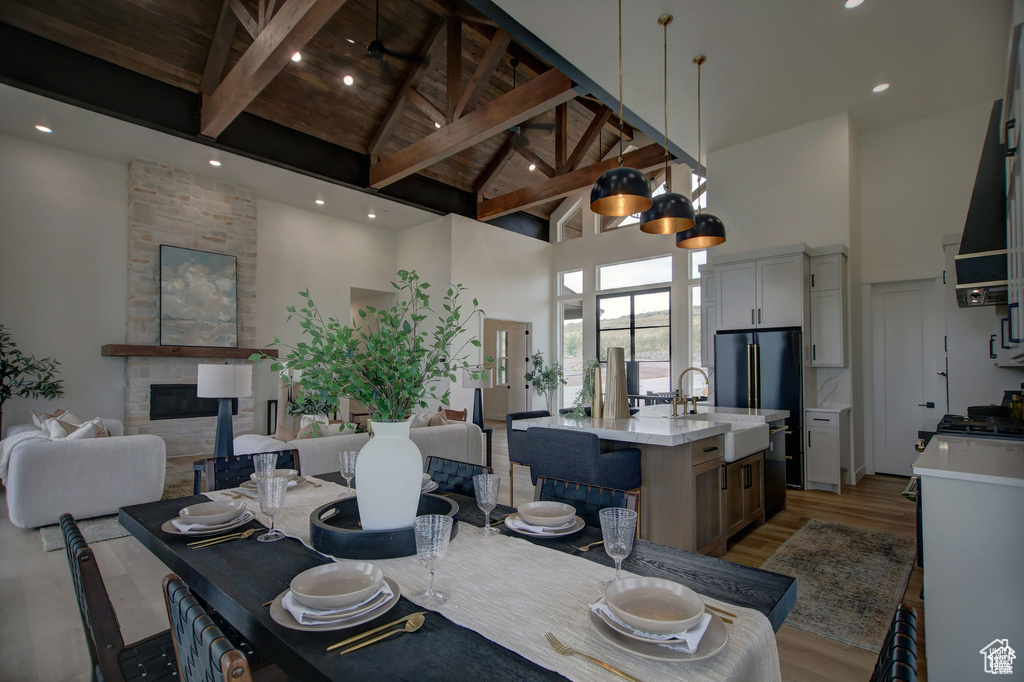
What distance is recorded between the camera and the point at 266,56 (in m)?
4.16

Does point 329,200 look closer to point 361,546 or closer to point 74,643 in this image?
point 74,643

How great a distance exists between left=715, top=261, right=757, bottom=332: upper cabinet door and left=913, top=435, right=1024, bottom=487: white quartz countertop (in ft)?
9.05

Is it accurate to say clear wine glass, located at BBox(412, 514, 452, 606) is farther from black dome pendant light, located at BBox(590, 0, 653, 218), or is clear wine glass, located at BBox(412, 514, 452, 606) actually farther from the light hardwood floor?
black dome pendant light, located at BBox(590, 0, 653, 218)

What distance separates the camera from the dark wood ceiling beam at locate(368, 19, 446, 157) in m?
6.07

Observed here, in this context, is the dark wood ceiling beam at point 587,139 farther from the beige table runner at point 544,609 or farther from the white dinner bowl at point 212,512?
the beige table runner at point 544,609

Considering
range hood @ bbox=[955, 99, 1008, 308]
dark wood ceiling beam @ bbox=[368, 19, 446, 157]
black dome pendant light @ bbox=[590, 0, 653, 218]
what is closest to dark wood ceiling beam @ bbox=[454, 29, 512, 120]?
dark wood ceiling beam @ bbox=[368, 19, 446, 157]

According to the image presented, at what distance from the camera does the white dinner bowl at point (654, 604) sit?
0.82 meters

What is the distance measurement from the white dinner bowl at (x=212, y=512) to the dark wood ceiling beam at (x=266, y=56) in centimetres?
349

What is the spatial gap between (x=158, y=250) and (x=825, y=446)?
7.76 m

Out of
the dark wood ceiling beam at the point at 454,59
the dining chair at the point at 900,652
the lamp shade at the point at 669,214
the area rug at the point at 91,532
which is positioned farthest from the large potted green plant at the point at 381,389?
the dark wood ceiling beam at the point at 454,59

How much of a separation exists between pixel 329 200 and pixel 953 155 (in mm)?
7529

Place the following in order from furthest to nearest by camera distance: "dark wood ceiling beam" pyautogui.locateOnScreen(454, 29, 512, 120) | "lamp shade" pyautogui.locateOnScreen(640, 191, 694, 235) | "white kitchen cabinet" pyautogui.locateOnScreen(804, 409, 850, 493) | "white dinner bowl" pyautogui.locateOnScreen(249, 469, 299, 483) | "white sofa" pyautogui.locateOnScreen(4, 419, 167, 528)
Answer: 1. "dark wood ceiling beam" pyautogui.locateOnScreen(454, 29, 512, 120)
2. "white kitchen cabinet" pyautogui.locateOnScreen(804, 409, 850, 493)
3. "white sofa" pyautogui.locateOnScreen(4, 419, 167, 528)
4. "lamp shade" pyautogui.locateOnScreen(640, 191, 694, 235)
5. "white dinner bowl" pyautogui.locateOnScreen(249, 469, 299, 483)

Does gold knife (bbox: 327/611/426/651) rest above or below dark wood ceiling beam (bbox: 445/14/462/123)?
below

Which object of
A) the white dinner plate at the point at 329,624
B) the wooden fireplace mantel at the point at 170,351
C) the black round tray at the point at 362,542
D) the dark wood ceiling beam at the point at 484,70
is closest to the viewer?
the white dinner plate at the point at 329,624
